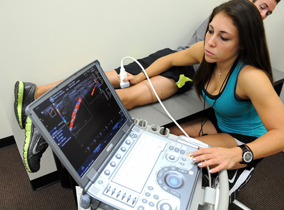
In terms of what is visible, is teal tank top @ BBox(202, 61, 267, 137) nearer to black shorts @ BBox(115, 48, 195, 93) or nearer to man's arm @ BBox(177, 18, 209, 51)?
black shorts @ BBox(115, 48, 195, 93)

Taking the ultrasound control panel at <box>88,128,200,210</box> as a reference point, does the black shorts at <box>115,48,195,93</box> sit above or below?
above

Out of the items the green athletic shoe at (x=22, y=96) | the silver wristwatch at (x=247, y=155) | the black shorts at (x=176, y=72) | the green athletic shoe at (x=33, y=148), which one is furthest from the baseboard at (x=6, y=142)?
the silver wristwatch at (x=247, y=155)

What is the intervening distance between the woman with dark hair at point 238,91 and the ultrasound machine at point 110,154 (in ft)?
0.28

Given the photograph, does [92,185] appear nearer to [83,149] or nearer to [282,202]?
[83,149]

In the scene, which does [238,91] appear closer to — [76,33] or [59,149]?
[59,149]

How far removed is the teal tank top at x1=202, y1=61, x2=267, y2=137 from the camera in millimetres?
935

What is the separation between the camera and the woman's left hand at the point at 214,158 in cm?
68

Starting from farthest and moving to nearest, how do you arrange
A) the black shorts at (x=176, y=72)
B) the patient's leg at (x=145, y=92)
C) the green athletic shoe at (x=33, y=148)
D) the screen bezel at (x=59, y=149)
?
1. the black shorts at (x=176, y=72)
2. the patient's leg at (x=145, y=92)
3. the green athletic shoe at (x=33, y=148)
4. the screen bezel at (x=59, y=149)

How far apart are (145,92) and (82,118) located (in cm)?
57

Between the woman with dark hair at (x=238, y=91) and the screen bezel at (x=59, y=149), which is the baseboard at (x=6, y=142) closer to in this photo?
the screen bezel at (x=59, y=149)

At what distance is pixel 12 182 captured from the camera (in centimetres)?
143

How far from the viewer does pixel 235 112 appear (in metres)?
1.00

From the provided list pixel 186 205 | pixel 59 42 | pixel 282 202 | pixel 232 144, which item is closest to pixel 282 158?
pixel 282 202

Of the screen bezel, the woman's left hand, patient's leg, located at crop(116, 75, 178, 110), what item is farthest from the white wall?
the woman's left hand
